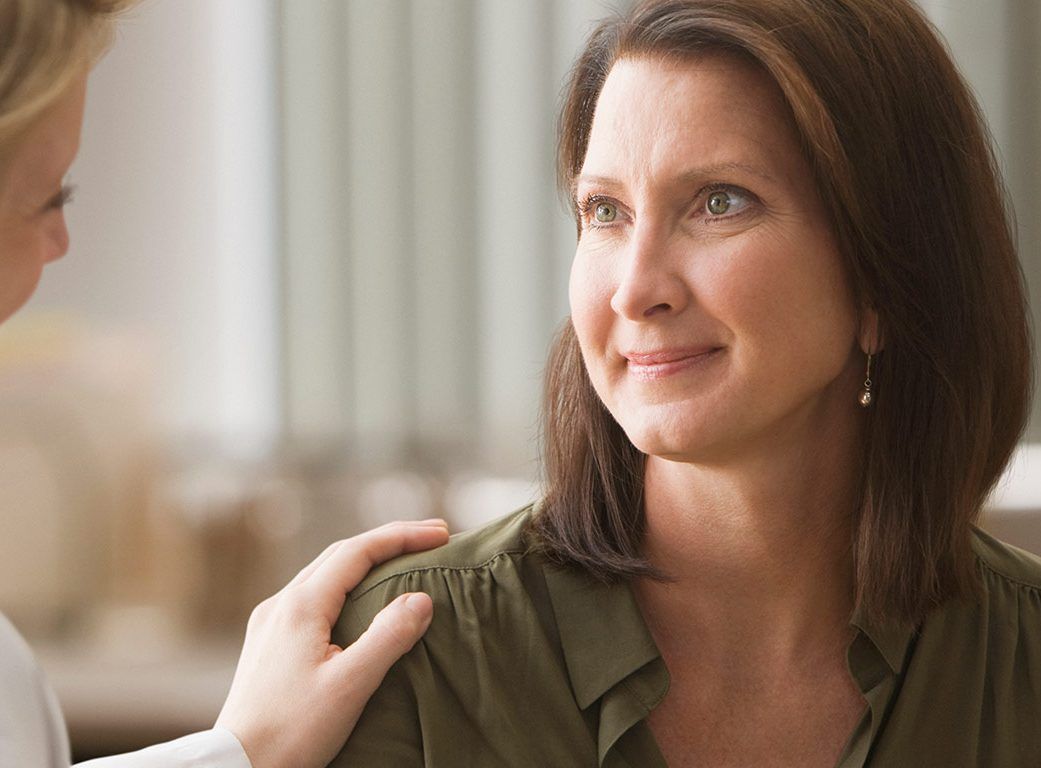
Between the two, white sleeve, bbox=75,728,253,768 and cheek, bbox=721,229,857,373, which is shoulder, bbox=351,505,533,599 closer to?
white sleeve, bbox=75,728,253,768

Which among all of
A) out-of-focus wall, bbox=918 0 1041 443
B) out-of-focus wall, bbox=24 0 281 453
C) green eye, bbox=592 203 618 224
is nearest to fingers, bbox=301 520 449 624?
green eye, bbox=592 203 618 224

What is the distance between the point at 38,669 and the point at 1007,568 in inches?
42.1

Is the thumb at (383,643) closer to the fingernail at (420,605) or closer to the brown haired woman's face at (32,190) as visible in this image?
the fingernail at (420,605)

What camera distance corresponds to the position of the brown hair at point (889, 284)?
141 cm

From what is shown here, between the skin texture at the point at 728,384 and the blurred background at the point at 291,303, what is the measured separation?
1548 millimetres

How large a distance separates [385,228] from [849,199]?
1.85 metres

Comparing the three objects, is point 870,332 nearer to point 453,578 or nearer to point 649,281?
point 649,281

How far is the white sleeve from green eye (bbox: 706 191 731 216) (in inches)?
26.6

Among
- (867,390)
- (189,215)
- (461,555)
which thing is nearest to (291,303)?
(189,215)

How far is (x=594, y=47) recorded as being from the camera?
1.57m

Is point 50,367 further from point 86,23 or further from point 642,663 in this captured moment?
point 86,23

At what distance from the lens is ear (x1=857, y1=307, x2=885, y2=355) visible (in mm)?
1498

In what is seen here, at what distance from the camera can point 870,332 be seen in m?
1.51

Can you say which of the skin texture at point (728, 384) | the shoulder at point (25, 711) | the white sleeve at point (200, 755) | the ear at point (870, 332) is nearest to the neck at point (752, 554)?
the skin texture at point (728, 384)
